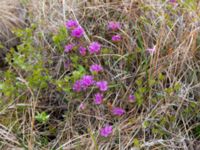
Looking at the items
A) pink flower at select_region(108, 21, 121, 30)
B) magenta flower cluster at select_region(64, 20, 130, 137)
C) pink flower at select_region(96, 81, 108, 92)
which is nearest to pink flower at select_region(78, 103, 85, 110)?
magenta flower cluster at select_region(64, 20, 130, 137)

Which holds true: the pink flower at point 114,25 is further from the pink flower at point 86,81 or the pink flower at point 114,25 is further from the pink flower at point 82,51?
the pink flower at point 86,81

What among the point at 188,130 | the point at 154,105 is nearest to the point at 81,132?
the point at 154,105

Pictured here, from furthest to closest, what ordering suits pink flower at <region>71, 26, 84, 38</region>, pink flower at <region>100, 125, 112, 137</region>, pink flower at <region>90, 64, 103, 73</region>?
pink flower at <region>71, 26, 84, 38</region> < pink flower at <region>90, 64, 103, 73</region> < pink flower at <region>100, 125, 112, 137</region>

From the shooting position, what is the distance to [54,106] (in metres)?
2.01

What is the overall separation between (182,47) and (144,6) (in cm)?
33

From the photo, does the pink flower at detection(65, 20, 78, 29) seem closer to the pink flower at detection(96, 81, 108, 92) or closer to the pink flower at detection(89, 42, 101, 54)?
the pink flower at detection(89, 42, 101, 54)

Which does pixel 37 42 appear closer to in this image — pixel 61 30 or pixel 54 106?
pixel 61 30

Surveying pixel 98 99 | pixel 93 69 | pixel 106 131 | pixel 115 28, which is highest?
pixel 115 28

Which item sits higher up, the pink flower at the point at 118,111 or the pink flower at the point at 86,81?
the pink flower at the point at 86,81

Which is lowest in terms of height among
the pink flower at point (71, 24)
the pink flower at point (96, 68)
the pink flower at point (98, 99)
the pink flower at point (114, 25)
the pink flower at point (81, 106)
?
the pink flower at point (81, 106)

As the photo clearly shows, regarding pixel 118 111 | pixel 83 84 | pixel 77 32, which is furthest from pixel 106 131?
pixel 77 32

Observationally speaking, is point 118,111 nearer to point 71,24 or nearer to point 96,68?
point 96,68

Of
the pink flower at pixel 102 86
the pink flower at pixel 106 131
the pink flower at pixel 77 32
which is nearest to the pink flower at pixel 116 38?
the pink flower at pixel 77 32

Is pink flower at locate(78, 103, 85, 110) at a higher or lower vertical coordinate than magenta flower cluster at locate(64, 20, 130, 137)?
lower
